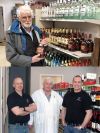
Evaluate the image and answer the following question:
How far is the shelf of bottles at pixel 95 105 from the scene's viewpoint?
2691 mm

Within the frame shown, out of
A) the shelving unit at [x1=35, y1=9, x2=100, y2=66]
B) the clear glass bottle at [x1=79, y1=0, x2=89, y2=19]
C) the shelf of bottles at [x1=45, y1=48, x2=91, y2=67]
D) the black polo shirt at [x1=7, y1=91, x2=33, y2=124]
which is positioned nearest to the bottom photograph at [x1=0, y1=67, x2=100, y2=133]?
the black polo shirt at [x1=7, y1=91, x2=33, y2=124]

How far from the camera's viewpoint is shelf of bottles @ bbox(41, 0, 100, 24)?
3.51m

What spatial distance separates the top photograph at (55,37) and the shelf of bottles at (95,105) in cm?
29

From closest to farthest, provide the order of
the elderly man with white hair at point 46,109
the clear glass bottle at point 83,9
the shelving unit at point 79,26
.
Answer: the elderly man with white hair at point 46,109
the shelving unit at point 79,26
the clear glass bottle at point 83,9

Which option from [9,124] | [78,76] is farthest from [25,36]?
[9,124]

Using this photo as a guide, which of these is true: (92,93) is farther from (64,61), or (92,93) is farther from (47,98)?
(64,61)

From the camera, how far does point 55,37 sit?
5.18m

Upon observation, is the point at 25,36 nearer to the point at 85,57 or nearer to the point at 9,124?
the point at 9,124

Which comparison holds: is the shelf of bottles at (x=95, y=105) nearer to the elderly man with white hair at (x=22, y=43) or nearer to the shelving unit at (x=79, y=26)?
the shelving unit at (x=79, y=26)

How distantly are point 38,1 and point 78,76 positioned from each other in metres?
5.08

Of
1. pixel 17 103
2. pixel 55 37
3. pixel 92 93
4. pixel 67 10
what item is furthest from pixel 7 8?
pixel 17 103

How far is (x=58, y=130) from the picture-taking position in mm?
2795

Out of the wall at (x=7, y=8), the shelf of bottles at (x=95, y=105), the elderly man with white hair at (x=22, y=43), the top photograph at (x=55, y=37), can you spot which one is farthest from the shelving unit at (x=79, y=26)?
the wall at (x=7, y=8)

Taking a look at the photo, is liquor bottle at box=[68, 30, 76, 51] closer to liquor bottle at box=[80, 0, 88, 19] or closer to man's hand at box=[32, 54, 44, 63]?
liquor bottle at box=[80, 0, 88, 19]
